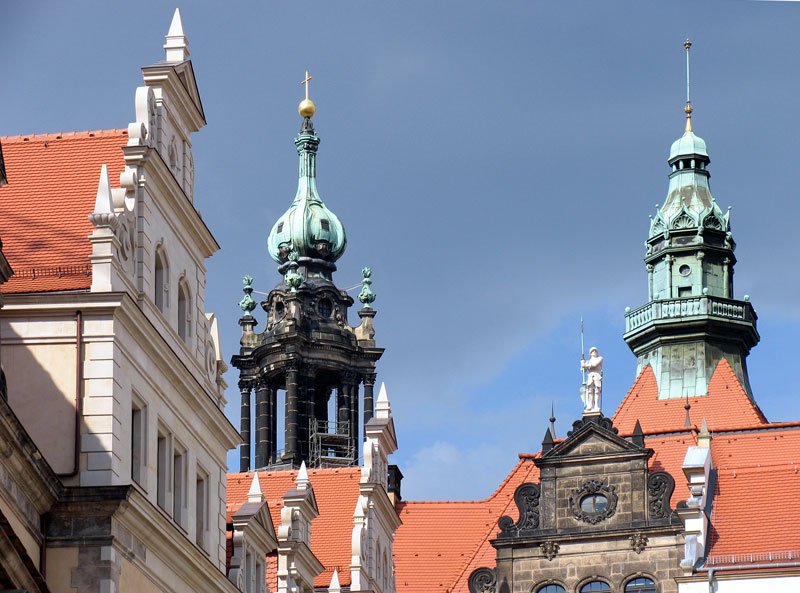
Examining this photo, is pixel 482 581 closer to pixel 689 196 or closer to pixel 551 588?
pixel 551 588

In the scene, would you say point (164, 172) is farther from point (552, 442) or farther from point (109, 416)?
point (552, 442)

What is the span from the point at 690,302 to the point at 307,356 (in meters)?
10.2

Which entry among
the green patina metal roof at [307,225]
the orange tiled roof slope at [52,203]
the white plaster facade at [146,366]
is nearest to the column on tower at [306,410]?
the green patina metal roof at [307,225]

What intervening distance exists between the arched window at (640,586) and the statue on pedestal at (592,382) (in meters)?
3.90

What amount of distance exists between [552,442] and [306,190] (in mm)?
14455

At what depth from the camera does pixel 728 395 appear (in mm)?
59562

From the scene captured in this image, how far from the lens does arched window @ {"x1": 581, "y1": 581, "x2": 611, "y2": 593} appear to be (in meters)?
51.5

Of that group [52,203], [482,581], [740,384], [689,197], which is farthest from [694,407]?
[52,203]

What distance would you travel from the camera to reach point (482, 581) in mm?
52500

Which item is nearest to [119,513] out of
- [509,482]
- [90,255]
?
[90,255]

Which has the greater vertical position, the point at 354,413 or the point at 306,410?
the point at 306,410

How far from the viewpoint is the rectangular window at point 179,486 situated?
3105 cm

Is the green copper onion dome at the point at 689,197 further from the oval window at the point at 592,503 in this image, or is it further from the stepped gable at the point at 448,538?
the oval window at the point at 592,503

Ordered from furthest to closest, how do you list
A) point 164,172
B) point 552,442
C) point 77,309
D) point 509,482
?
point 509,482 → point 552,442 → point 164,172 → point 77,309
